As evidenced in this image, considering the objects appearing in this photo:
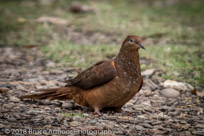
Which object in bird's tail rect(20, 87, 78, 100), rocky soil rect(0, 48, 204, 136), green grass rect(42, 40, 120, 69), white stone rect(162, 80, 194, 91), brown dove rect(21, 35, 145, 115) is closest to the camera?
rocky soil rect(0, 48, 204, 136)

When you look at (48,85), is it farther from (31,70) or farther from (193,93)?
(193,93)

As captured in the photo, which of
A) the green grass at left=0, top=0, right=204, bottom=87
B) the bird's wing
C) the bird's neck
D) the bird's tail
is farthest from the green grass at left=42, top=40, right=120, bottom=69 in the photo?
the bird's neck

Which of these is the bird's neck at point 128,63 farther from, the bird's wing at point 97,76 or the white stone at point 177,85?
the white stone at point 177,85

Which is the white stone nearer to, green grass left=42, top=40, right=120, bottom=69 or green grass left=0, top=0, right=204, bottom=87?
green grass left=0, top=0, right=204, bottom=87

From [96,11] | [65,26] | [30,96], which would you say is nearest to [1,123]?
[30,96]

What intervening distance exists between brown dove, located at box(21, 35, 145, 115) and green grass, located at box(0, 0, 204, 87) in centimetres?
210

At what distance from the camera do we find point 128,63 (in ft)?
15.9

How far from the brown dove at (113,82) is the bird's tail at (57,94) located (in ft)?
0.19

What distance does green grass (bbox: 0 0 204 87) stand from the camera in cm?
758

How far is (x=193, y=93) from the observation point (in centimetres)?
617

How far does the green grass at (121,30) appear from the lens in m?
7.58

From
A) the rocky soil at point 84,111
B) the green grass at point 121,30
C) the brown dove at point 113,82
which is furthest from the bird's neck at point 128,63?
the green grass at point 121,30

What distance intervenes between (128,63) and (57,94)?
3.48 ft

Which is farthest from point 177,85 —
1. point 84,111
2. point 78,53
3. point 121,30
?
point 121,30
